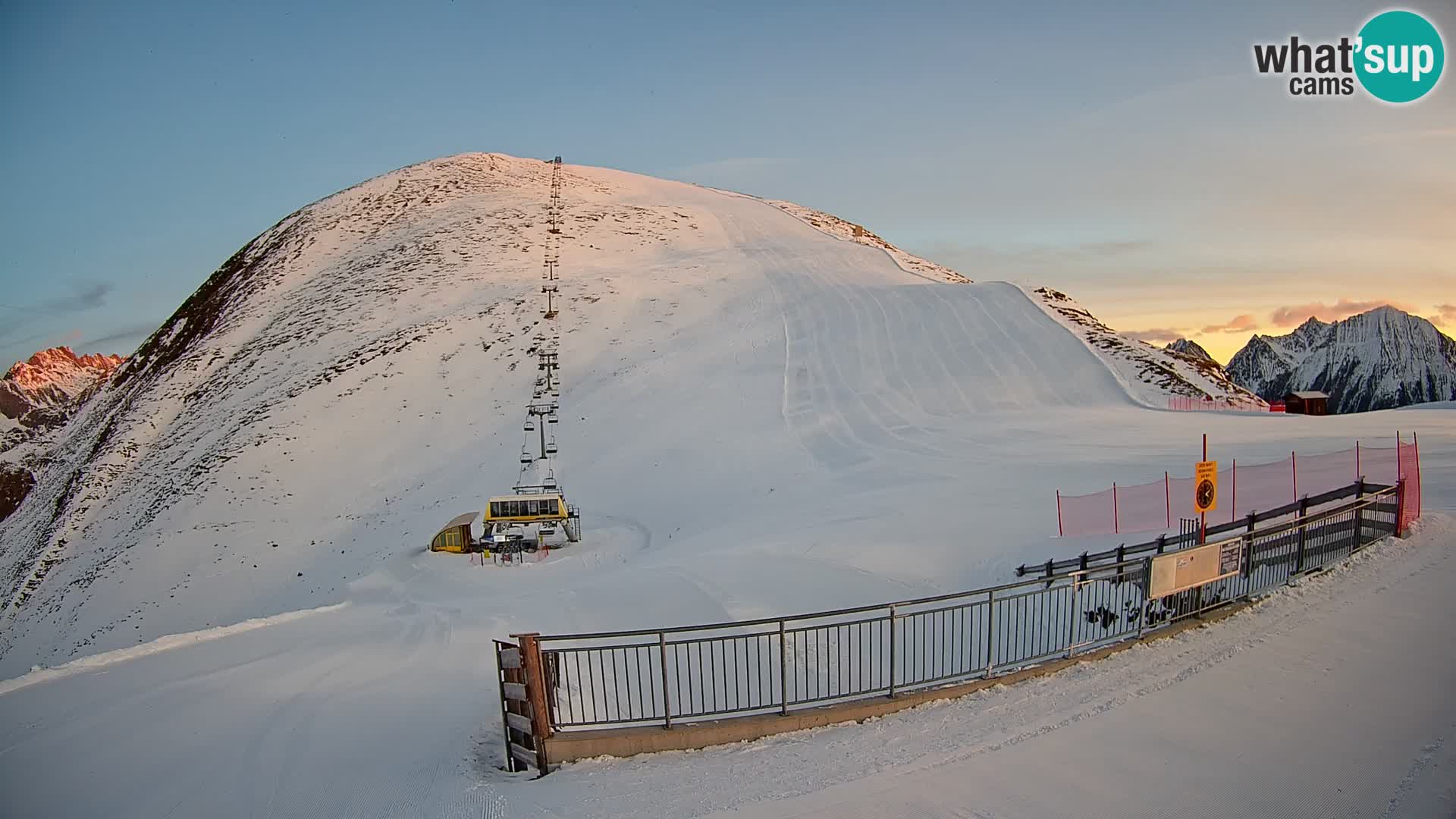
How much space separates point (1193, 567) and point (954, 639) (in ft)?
10.2

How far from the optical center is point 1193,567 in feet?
34.4

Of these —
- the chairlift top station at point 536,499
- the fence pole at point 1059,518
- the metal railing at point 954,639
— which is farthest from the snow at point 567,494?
the chairlift top station at point 536,499

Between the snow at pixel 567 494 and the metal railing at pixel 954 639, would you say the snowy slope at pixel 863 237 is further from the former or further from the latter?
the metal railing at pixel 954 639

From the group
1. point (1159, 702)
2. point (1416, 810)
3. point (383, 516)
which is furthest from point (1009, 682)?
point (383, 516)

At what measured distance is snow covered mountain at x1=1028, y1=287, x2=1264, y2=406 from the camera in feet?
122

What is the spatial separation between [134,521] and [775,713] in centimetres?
3817

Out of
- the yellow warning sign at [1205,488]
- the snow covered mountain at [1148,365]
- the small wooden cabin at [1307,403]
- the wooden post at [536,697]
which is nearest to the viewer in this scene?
the wooden post at [536,697]

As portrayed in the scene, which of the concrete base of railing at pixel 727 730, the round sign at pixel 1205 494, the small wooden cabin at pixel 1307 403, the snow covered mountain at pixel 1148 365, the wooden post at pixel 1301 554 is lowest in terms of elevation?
the concrete base of railing at pixel 727 730

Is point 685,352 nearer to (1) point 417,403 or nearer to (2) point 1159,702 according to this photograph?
(1) point 417,403

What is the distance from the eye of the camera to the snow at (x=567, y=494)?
29.2ft

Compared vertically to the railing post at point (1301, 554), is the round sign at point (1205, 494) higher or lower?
higher

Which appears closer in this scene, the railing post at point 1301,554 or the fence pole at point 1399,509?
the railing post at point 1301,554

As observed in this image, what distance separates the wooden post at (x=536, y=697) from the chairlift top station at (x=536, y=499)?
1597 centimetres

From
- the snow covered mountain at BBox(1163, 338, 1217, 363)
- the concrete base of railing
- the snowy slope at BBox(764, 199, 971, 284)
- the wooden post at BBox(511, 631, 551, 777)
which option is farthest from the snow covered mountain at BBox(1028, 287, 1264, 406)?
the wooden post at BBox(511, 631, 551, 777)
